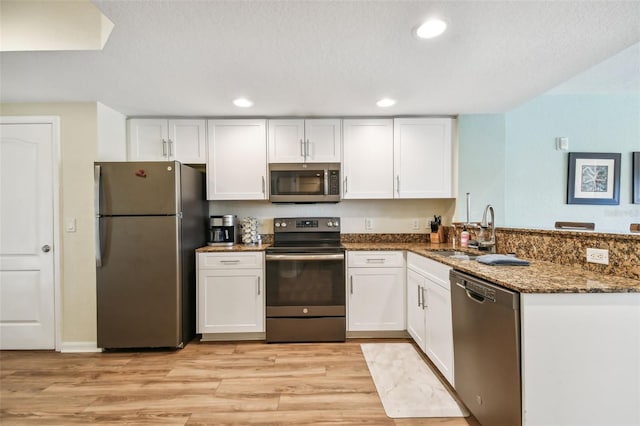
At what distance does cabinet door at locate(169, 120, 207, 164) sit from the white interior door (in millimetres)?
1019

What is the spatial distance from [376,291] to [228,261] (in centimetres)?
142

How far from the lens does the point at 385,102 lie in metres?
2.63

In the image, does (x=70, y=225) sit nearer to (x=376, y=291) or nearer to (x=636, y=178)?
(x=376, y=291)

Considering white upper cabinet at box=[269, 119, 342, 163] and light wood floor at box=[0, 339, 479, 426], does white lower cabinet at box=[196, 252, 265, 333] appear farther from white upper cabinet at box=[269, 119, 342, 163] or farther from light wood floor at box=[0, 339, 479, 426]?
white upper cabinet at box=[269, 119, 342, 163]

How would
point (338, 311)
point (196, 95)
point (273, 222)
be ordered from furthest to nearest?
point (273, 222) → point (338, 311) → point (196, 95)

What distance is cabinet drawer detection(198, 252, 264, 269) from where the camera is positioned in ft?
8.99

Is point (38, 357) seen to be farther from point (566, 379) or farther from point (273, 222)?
point (566, 379)

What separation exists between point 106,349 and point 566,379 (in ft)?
10.8

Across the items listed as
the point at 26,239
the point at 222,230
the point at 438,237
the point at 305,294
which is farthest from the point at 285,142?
the point at 26,239

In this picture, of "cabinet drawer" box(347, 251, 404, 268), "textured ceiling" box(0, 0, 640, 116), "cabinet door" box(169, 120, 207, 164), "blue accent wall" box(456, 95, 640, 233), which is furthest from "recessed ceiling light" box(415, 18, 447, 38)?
"cabinet door" box(169, 120, 207, 164)

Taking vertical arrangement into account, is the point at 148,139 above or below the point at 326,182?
above

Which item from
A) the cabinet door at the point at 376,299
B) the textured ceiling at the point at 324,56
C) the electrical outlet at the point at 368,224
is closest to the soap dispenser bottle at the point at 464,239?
the cabinet door at the point at 376,299

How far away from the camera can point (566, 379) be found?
122 cm

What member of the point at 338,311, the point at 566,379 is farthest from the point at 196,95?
the point at 566,379
